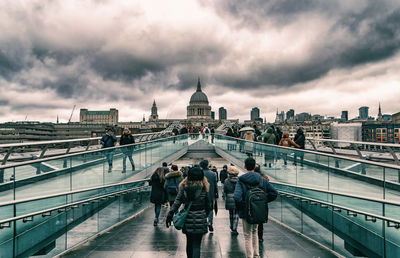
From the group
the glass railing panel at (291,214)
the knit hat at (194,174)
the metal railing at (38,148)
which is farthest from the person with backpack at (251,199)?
the metal railing at (38,148)

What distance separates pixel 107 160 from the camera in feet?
27.1

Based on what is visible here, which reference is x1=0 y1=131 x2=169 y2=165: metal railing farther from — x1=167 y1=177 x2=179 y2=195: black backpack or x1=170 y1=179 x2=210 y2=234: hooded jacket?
x1=170 y1=179 x2=210 y2=234: hooded jacket

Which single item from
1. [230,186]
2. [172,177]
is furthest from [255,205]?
[172,177]

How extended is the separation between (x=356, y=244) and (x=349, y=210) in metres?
0.62

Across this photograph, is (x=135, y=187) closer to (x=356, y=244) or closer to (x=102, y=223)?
(x=102, y=223)

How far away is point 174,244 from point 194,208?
219cm

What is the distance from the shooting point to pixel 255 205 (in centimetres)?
504

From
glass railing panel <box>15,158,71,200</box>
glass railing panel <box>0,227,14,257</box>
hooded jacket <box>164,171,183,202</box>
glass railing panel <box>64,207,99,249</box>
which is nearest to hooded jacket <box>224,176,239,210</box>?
hooded jacket <box>164,171,183,202</box>

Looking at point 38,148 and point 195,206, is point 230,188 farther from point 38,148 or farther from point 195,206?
point 38,148

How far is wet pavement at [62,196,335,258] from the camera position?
6020 millimetres

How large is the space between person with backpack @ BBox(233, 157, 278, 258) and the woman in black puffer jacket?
62cm

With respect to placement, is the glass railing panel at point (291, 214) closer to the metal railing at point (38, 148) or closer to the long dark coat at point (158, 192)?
the long dark coat at point (158, 192)

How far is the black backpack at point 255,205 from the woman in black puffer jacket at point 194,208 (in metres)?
0.70

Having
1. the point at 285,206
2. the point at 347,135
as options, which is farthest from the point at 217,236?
the point at 347,135
